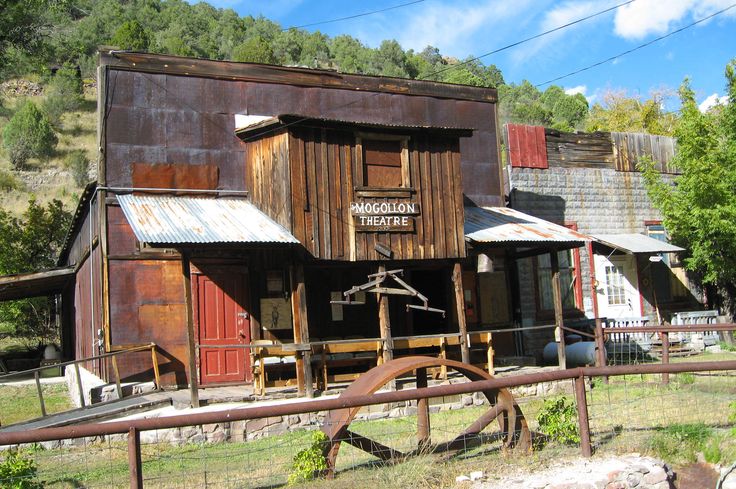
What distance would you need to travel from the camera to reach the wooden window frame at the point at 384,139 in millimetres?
13195

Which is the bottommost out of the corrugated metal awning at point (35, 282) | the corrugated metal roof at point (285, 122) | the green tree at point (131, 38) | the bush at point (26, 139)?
the corrugated metal awning at point (35, 282)

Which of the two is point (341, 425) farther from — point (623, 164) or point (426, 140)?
point (623, 164)

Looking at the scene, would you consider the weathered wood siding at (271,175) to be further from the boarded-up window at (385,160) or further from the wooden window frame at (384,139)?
the boarded-up window at (385,160)

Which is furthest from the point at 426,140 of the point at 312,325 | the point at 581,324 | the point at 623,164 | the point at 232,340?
the point at 623,164

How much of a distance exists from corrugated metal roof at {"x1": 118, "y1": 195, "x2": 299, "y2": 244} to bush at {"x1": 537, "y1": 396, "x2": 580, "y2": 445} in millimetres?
5825

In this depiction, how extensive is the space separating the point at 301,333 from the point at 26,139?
142ft

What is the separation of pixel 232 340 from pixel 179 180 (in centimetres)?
346

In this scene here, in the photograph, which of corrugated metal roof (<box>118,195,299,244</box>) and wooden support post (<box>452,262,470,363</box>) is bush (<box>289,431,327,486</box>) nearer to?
corrugated metal roof (<box>118,195,299,244</box>)

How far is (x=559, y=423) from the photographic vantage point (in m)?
7.33

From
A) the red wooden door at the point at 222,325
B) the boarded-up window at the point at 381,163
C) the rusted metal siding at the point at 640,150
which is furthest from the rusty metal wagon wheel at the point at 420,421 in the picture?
the rusted metal siding at the point at 640,150

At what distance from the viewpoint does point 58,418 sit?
11.3 metres

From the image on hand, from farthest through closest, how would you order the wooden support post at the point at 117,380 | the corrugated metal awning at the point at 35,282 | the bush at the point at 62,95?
1. the bush at the point at 62,95
2. the corrugated metal awning at the point at 35,282
3. the wooden support post at the point at 117,380

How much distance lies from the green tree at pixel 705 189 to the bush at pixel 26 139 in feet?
138

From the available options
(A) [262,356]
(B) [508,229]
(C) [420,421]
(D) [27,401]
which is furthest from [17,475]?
(B) [508,229]
